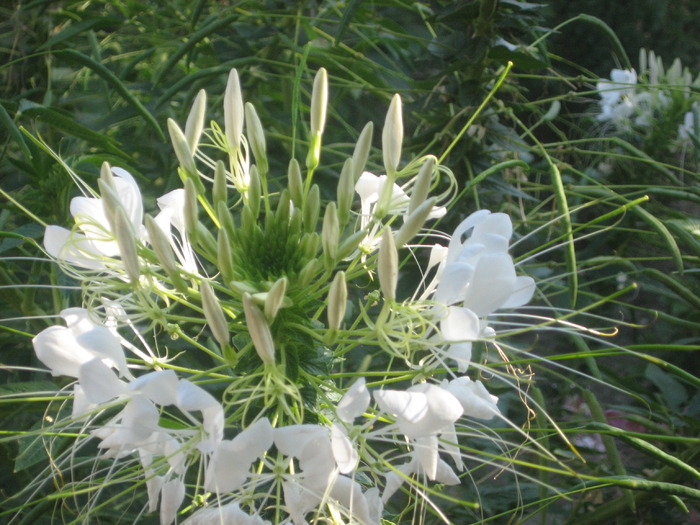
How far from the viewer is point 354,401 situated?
1.91ft

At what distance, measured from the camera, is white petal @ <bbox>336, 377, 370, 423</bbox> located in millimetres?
578

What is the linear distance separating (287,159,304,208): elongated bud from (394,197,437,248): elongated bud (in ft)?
0.45

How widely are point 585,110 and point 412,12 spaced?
880 mm

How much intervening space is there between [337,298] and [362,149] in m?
0.20

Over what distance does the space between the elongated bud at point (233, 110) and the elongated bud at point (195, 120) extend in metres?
0.02

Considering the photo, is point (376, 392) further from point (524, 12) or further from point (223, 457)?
point (524, 12)

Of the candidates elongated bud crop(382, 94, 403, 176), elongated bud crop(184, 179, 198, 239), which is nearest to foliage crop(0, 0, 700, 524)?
elongated bud crop(382, 94, 403, 176)

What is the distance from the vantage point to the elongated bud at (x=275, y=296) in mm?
→ 598

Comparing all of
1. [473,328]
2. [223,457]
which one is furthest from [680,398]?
[223,457]

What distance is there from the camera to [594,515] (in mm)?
1074

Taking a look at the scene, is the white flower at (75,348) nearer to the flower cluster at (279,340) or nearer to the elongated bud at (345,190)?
the flower cluster at (279,340)

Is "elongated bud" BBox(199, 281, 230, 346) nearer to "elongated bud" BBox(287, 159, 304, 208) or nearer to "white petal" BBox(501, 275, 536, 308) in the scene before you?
"elongated bud" BBox(287, 159, 304, 208)

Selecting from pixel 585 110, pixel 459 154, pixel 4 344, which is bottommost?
pixel 585 110

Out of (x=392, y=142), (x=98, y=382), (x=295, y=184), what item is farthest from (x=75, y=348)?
(x=392, y=142)
